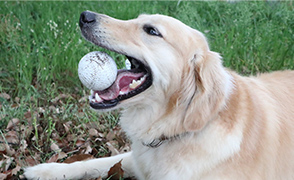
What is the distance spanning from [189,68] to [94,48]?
8.42 ft

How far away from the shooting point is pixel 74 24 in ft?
16.9

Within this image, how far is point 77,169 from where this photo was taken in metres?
3.04

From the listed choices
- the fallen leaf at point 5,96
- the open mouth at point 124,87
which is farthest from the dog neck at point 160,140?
the fallen leaf at point 5,96

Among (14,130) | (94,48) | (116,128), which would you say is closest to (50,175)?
(14,130)

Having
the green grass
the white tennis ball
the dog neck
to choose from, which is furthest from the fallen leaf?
the dog neck

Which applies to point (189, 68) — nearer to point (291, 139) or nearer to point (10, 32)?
point (291, 139)

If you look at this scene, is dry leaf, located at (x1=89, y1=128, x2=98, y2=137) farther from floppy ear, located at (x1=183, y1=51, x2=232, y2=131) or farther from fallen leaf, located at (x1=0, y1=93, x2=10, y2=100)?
floppy ear, located at (x1=183, y1=51, x2=232, y2=131)

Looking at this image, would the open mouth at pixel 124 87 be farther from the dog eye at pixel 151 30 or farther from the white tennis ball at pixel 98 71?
the dog eye at pixel 151 30

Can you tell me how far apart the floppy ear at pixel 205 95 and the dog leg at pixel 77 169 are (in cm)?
86

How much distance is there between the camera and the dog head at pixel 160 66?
2.60 metres

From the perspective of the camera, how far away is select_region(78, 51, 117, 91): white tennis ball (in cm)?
265

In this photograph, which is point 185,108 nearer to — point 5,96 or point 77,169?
point 77,169

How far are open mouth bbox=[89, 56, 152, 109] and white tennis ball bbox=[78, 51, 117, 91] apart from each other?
0.05 m

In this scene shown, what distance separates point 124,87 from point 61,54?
219cm
